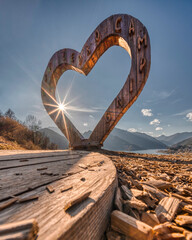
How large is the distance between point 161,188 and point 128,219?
77 cm

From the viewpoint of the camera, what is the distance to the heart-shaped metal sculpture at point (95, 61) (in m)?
4.07

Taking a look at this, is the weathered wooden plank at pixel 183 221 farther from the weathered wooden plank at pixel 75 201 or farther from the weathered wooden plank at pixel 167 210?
the weathered wooden plank at pixel 75 201

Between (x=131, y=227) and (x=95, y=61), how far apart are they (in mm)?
6363

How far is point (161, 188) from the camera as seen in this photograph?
1.08 m

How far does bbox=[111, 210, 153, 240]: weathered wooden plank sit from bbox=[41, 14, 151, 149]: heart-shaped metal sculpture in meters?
4.05

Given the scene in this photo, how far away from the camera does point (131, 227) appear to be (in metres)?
0.49

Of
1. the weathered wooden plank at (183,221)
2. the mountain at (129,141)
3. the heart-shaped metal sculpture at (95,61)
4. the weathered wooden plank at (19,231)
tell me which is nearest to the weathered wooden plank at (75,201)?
the weathered wooden plank at (19,231)

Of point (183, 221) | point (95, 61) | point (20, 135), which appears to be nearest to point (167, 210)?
point (183, 221)

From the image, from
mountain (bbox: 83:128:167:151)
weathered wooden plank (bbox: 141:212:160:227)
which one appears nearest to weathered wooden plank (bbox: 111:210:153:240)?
weathered wooden plank (bbox: 141:212:160:227)

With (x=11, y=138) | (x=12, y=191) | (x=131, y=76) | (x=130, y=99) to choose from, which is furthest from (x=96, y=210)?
(x=11, y=138)

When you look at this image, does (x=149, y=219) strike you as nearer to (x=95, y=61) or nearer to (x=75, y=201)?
(x=75, y=201)

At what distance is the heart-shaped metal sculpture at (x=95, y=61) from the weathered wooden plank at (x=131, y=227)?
13.3 ft

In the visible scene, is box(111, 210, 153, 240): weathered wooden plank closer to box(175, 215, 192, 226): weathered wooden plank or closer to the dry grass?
box(175, 215, 192, 226): weathered wooden plank

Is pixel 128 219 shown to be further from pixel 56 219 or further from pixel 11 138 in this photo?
pixel 11 138
